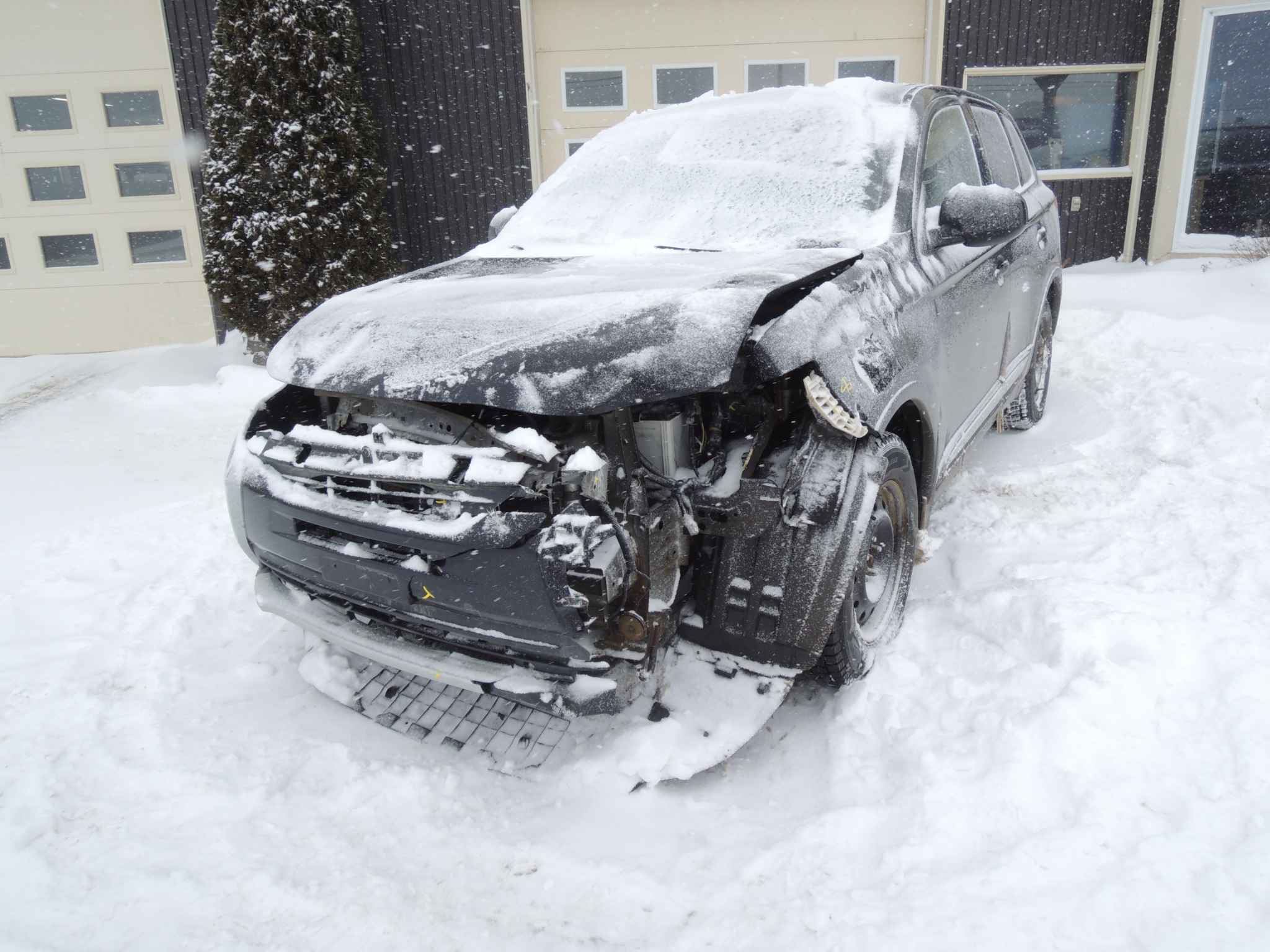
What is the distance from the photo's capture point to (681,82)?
981 centimetres

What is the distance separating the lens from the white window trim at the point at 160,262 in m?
9.59

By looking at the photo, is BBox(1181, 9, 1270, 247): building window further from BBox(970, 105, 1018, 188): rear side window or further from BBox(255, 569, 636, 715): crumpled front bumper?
BBox(255, 569, 636, 715): crumpled front bumper

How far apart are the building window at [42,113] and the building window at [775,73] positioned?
7.79 meters

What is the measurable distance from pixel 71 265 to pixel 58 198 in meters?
0.74

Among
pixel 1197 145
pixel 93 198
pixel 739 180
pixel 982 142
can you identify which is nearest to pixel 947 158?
pixel 982 142

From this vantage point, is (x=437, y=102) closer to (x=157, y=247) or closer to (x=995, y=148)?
(x=157, y=247)

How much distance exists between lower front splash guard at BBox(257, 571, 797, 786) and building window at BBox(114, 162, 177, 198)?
8.86 meters

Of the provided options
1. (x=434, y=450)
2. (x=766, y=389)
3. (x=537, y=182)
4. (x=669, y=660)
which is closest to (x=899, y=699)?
(x=669, y=660)

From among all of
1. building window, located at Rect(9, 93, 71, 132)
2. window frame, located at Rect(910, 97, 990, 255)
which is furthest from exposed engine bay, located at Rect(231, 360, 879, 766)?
building window, located at Rect(9, 93, 71, 132)

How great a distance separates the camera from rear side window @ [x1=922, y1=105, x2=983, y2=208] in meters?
3.11

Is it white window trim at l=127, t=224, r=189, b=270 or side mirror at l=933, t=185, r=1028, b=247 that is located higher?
side mirror at l=933, t=185, r=1028, b=247

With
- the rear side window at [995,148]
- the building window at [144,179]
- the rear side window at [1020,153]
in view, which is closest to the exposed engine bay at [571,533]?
the rear side window at [995,148]

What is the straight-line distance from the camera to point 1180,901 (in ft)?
5.76

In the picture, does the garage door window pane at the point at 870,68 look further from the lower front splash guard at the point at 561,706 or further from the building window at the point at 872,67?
the lower front splash guard at the point at 561,706
